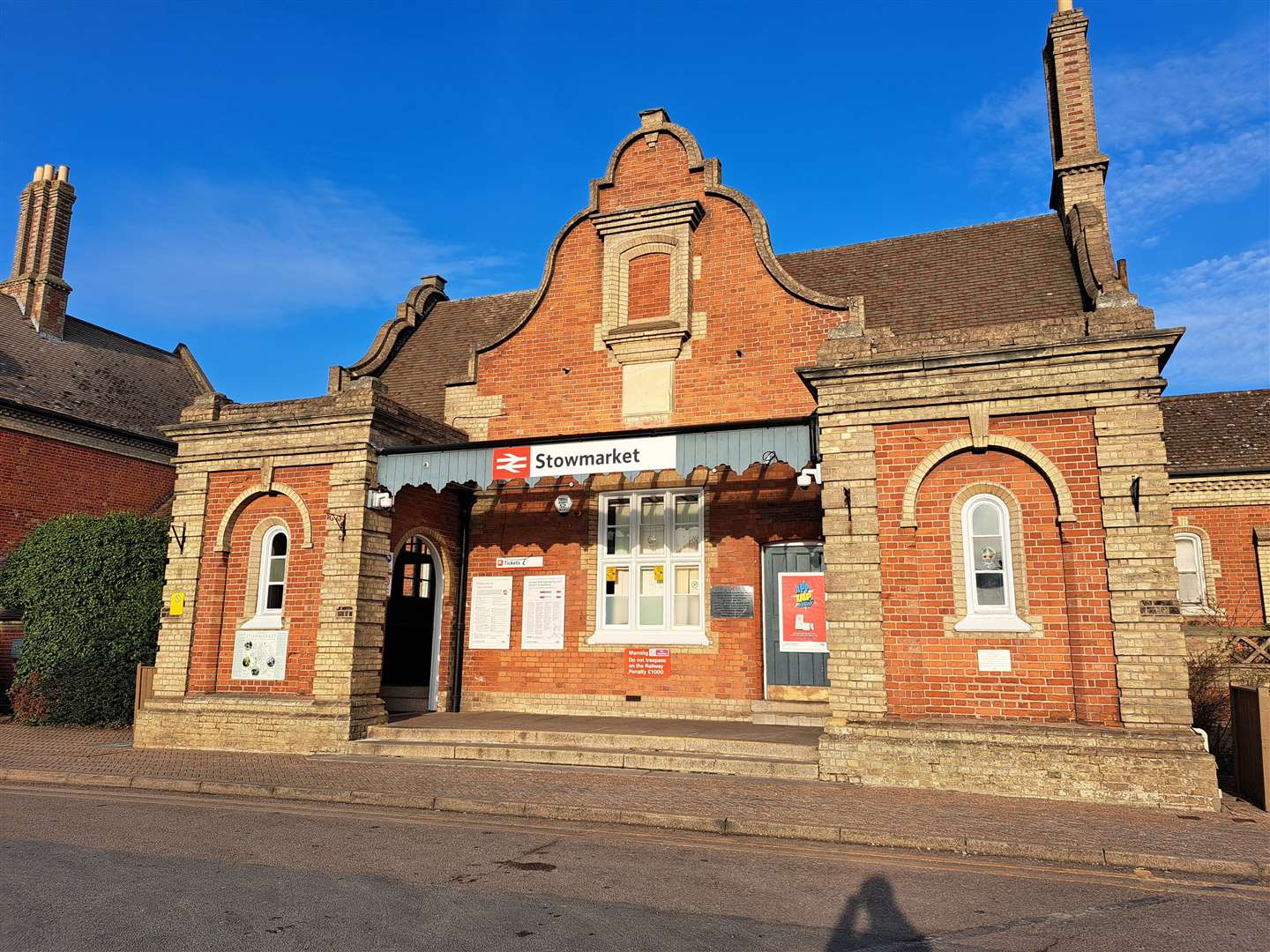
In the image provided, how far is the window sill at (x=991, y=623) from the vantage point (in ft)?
32.6

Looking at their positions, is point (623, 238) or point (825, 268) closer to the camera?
point (623, 238)

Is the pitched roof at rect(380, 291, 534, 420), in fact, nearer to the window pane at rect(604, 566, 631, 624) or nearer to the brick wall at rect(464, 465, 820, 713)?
the brick wall at rect(464, 465, 820, 713)

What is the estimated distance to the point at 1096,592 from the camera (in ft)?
31.9

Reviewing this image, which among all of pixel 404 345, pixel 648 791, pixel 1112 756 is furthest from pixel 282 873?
pixel 404 345

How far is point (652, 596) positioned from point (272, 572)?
20.0 feet

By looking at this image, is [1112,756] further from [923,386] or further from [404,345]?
[404,345]

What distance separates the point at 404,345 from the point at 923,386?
41.4 ft

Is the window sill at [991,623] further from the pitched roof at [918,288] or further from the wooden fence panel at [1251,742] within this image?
the pitched roof at [918,288]

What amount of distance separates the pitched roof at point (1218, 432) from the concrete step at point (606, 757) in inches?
537

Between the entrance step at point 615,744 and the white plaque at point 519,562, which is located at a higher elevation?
the white plaque at point 519,562

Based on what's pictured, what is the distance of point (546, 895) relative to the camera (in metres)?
6.09

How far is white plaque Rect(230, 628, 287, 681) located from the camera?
1327 cm

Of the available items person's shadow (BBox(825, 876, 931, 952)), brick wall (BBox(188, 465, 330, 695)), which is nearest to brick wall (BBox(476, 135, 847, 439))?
brick wall (BBox(188, 465, 330, 695))

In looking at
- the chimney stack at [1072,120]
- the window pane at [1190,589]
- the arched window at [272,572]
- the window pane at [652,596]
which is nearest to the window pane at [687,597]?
the window pane at [652,596]
